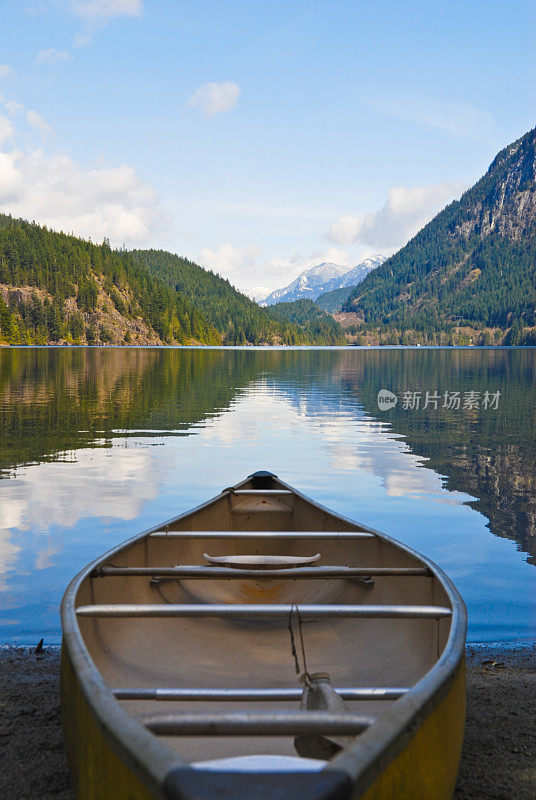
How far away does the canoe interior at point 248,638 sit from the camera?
4.61 metres

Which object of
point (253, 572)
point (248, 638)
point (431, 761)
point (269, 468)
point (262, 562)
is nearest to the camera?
point (431, 761)

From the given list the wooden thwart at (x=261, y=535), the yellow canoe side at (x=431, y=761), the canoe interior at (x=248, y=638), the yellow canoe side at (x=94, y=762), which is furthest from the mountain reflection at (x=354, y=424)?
the yellow canoe side at (x=94, y=762)

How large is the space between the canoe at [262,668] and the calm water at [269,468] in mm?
2507

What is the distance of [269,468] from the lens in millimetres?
19516

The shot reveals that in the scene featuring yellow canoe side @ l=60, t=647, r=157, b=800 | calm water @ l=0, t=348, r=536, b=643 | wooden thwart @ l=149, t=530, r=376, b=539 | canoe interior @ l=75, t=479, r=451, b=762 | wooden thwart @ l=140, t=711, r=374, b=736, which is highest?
wooden thwart @ l=140, t=711, r=374, b=736

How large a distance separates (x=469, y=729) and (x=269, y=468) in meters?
14.2

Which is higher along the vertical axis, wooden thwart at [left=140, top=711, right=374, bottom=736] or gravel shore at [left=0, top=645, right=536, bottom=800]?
wooden thwart at [left=140, top=711, right=374, bottom=736]

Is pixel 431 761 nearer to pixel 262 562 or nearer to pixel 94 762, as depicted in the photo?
pixel 94 762

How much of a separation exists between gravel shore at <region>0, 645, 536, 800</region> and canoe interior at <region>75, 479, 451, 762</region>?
2.92ft

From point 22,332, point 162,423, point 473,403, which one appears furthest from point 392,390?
point 22,332

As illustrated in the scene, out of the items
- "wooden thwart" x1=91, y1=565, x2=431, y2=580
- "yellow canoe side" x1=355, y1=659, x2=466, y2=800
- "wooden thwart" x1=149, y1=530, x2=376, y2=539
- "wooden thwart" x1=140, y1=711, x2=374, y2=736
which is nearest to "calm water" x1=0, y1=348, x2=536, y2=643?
"wooden thwart" x1=149, y1=530, x2=376, y2=539

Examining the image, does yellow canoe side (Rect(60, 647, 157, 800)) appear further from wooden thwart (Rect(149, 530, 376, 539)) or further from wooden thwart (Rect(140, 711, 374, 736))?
wooden thwart (Rect(149, 530, 376, 539))

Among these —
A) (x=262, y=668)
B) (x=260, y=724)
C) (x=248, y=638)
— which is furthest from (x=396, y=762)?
(x=248, y=638)

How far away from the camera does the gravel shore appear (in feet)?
15.1
